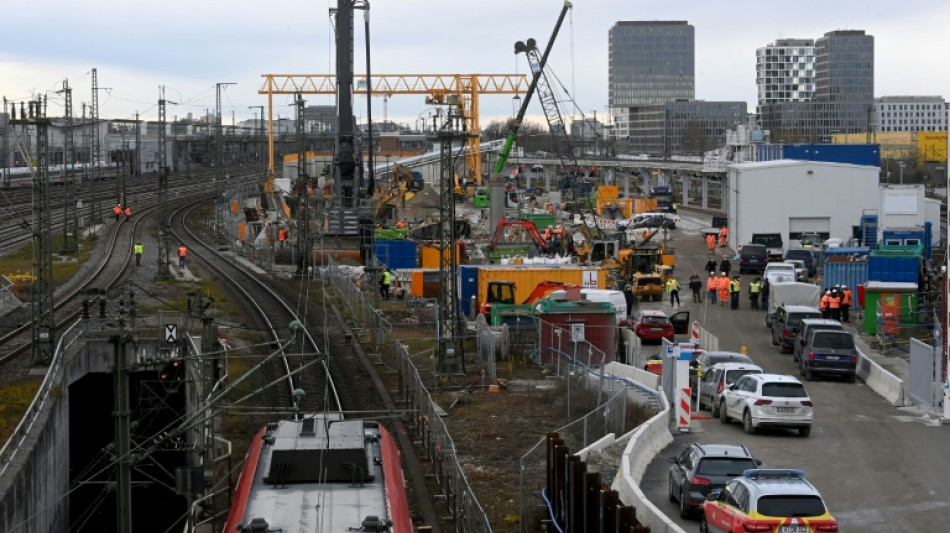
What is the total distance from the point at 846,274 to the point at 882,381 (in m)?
16.2

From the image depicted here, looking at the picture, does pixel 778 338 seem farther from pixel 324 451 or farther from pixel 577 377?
pixel 324 451

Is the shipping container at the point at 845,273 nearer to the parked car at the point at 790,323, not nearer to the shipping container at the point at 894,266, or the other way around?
the shipping container at the point at 894,266

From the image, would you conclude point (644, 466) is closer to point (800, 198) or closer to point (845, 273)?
point (845, 273)

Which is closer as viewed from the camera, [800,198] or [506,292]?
[506,292]

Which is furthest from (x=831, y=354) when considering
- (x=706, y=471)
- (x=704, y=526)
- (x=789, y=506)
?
(x=789, y=506)

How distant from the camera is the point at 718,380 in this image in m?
28.0

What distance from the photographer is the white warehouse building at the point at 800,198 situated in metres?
63.8

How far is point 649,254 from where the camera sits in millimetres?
53906

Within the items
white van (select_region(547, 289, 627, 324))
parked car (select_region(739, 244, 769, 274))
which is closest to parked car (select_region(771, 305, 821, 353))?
white van (select_region(547, 289, 627, 324))

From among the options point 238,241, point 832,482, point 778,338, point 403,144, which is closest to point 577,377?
point 832,482

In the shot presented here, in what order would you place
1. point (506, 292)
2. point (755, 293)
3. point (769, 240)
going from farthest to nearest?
point (769, 240) < point (755, 293) < point (506, 292)

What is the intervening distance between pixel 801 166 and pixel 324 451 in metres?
52.0

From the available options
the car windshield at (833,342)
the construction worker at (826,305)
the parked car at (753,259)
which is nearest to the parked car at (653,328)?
the construction worker at (826,305)

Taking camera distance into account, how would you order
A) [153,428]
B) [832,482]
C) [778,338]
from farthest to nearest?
[778,338] < [153,428] < [832,482]
